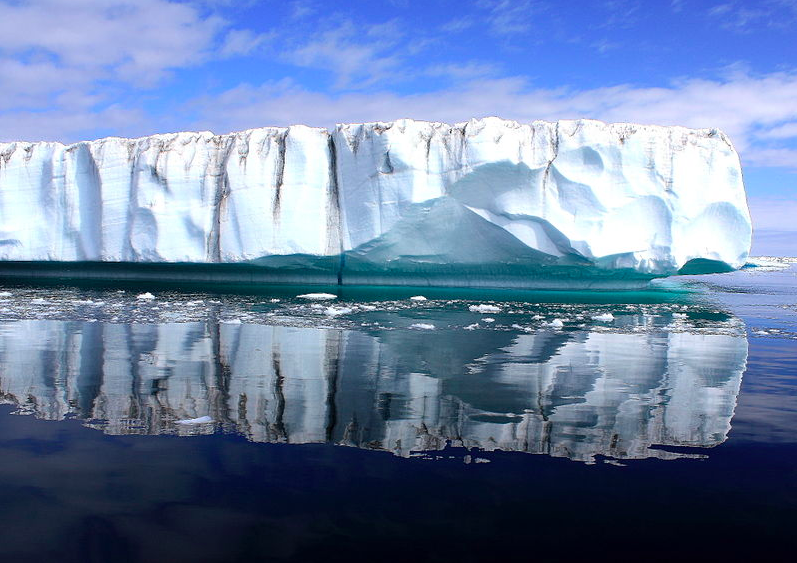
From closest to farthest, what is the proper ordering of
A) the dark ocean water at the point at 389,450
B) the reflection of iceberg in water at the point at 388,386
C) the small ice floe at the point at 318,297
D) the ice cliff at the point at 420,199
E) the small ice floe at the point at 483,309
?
the dark ocean water at the point at 389,450, the reflection of iceberg in water at the point at 388,386, the small ice floe at the point at 483,309, the small ice floe at the point at 318,297, the ice cliff at the point at 420,199

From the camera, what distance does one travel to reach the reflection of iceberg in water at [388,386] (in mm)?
3102

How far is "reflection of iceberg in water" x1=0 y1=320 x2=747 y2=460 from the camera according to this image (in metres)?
3.10

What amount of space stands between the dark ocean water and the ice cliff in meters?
7.15

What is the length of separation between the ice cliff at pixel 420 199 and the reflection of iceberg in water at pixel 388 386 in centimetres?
671

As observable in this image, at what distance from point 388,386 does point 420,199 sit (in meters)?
8.95

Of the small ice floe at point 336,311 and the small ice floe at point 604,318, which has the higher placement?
the small ice floe at point 604,318

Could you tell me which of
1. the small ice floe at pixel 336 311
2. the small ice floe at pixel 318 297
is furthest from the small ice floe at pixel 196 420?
the small ice floe at pixel 318 297

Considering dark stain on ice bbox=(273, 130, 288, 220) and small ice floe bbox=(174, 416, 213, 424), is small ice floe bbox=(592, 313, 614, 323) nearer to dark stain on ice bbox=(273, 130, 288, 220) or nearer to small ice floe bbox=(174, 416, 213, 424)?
small ice floe bbox=(174, 416, 213, 424)

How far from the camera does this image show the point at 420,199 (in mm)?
12719

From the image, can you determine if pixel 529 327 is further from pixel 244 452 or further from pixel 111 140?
pixel 111 140

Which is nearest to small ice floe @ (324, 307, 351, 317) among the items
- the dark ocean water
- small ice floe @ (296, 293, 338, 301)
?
small ice floe @ (296, 293, 338, 301)

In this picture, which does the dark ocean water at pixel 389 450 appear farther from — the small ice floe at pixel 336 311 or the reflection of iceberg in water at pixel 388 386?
the small ice floe at pixel 336 311

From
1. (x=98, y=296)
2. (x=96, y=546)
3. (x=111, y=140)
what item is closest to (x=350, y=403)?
(x=96, y=546)

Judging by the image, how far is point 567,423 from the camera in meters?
3.30
